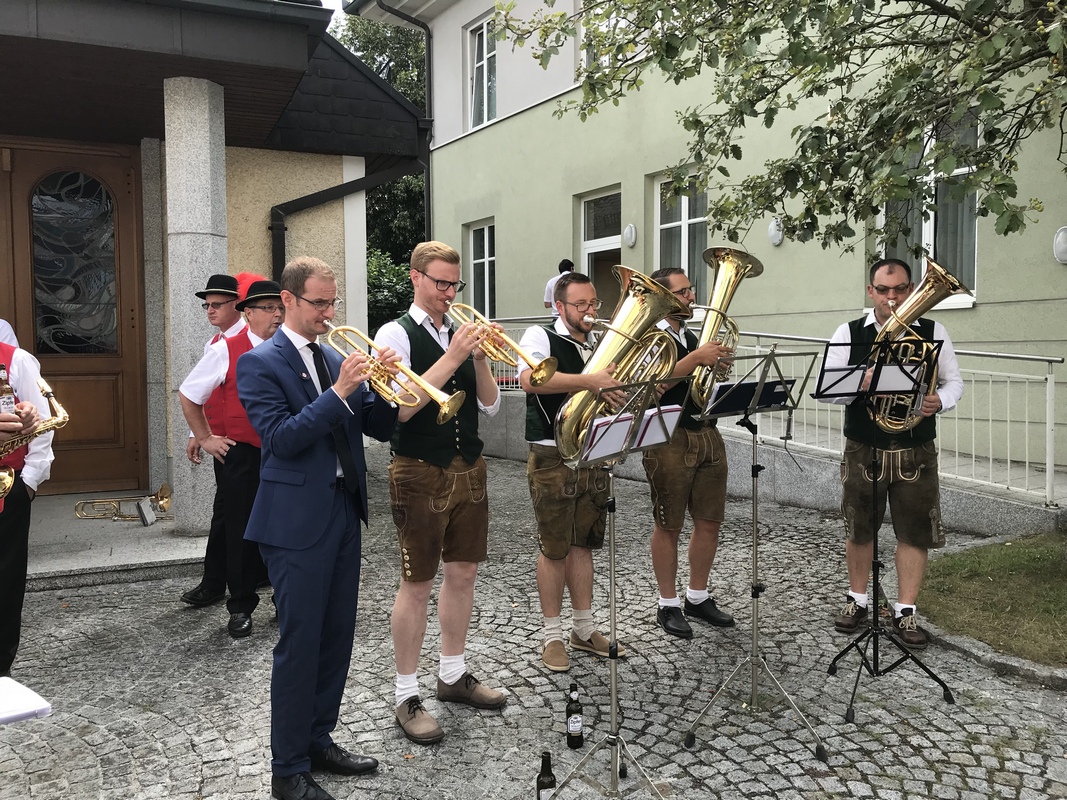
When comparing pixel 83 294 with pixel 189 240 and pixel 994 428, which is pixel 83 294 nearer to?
pixel 189 240

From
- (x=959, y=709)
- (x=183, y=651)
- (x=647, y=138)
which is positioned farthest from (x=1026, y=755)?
(x=647, y=138)

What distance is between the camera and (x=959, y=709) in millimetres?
3895

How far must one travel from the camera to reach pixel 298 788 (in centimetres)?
308

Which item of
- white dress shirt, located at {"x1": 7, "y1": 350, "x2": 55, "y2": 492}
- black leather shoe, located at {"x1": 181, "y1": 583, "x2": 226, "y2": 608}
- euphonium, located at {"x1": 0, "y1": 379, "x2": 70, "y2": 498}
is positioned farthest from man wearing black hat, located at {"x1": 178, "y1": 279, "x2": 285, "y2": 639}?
euphonium, located at {"x1": 0, "y1": 379, "x2": 70, "y2": 498}

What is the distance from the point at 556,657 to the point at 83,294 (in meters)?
6.54

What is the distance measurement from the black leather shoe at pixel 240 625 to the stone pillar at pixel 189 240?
202 cm

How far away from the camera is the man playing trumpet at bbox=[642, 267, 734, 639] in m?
4.83

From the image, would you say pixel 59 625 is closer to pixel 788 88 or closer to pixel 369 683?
pixel 369 683

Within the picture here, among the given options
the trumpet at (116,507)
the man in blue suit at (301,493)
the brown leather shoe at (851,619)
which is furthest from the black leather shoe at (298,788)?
the trumpet at (116,507)

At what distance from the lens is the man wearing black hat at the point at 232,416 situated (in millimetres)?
5074

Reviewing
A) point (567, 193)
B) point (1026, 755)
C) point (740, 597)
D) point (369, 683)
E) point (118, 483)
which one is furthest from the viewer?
point (567, 193)

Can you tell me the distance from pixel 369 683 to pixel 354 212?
628cm

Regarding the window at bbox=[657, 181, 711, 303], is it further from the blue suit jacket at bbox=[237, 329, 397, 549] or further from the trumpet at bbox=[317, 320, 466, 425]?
the blue suit jacket at bbox=[237, 329, 397, 549]

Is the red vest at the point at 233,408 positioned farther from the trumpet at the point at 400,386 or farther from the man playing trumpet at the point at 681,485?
the man playing trumpet at the point at 681,485
